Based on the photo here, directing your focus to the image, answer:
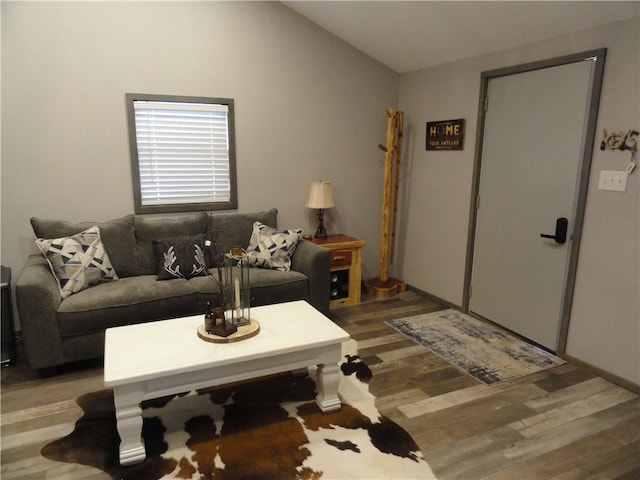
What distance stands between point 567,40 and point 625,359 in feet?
7.20

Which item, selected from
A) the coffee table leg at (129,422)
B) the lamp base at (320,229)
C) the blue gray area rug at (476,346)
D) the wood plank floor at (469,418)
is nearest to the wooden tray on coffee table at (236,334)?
the coffee table leg at (129,422)

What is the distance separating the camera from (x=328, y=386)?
96.5 inches

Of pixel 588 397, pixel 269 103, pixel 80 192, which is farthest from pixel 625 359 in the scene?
pixel 80 192

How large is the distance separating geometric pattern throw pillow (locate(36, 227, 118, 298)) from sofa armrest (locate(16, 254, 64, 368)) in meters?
0.15

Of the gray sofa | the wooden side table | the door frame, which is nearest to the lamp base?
the wooden side table

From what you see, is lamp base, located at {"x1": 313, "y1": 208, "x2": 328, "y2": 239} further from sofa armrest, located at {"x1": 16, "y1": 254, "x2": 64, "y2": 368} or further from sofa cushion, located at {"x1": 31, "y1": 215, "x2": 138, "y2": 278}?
sofa armrest, located at {"x1": 16, "y1": 254, "x2": 64, "y2": 368}

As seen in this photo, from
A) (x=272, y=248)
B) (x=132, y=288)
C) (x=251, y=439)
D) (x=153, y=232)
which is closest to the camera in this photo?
(x=251, y=439)

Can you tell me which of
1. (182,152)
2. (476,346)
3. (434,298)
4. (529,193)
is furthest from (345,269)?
(182,152)

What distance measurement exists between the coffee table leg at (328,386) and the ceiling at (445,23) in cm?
266

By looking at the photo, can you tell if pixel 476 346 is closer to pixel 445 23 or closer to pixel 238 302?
pixel 238 302

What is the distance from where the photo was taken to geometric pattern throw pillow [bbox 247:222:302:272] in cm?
366

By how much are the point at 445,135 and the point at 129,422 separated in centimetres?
349

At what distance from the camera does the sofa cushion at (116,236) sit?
3.24m

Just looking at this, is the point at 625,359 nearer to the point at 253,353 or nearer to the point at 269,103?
the point at 253,353
